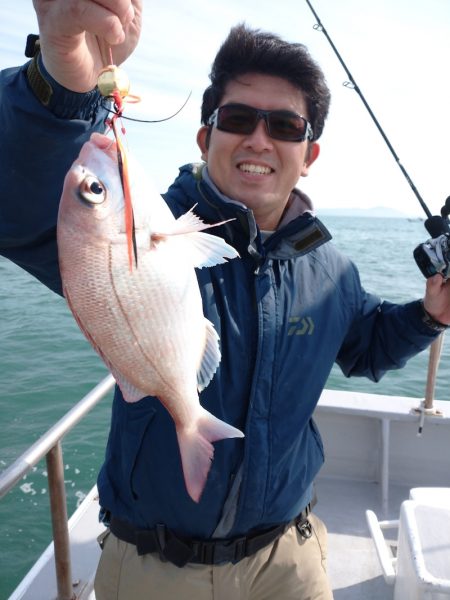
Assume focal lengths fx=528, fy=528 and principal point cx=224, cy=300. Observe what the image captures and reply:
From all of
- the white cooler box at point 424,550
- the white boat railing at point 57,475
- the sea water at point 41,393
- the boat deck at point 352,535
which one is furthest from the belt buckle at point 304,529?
the sea water at point 41,393

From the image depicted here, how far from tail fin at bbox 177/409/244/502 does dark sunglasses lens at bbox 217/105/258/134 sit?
110 cm

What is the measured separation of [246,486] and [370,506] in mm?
2473

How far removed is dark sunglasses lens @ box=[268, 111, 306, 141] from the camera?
2008mm

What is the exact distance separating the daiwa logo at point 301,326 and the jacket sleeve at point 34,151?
94cm

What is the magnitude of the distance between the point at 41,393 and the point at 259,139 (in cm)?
751

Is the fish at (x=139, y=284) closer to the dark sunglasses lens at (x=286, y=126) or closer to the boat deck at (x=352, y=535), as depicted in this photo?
the dark sunglasses lens at (x=286, y=126)

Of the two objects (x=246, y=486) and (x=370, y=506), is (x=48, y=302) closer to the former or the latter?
(x=370, y=506)

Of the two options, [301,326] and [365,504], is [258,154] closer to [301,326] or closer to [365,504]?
[301,326]

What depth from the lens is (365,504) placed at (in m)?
4.01

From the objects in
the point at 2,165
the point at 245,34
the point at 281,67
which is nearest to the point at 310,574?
the point at 2,165

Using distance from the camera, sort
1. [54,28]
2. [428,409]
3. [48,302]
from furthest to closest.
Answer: [48,302], [428,409], [54,28]

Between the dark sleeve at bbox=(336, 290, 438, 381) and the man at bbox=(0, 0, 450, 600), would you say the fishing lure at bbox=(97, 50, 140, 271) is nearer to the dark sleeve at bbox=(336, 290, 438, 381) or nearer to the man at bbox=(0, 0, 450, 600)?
the man at bbox=(0, 0, 450, 600)

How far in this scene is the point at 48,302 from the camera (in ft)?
48.0

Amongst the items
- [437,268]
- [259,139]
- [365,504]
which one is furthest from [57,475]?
[365,504]
